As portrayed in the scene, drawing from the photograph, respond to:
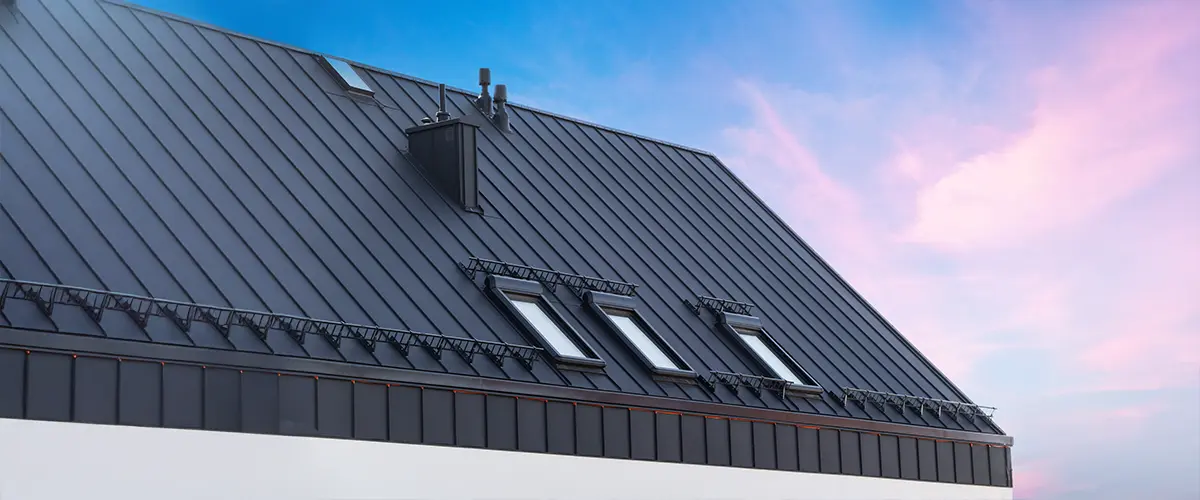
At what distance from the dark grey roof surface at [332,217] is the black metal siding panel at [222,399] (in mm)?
494

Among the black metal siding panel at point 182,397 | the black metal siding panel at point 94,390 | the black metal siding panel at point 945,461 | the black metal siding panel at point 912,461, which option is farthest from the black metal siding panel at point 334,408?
the black metal siding panel at point 945,461

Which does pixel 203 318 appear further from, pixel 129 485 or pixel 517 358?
pixel 517 358

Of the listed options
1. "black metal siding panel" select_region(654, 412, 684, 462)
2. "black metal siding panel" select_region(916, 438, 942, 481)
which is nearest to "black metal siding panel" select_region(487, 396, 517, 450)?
"black metal siding panel" select_region(654, 412, 684, 462)

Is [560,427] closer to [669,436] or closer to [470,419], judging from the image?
[470,419]

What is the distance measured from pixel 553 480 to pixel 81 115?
9949mm

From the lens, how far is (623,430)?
29.8 metres

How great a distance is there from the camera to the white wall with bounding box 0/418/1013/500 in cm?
2131

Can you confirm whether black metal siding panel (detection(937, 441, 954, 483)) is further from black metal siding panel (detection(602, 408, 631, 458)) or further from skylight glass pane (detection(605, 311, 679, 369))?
black metal siding panel (detection(602, 408, 631, 458))

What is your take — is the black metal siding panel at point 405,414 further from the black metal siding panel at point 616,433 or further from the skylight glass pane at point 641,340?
the skylight glass pane at point 641,340

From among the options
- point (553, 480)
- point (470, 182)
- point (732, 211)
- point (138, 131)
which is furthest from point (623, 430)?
point (732, 211)

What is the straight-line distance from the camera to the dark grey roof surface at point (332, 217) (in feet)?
82.1

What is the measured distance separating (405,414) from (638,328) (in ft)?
26.8

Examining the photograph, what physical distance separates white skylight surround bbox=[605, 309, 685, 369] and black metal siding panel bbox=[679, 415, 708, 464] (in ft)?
3.86

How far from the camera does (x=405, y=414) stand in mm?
26062
